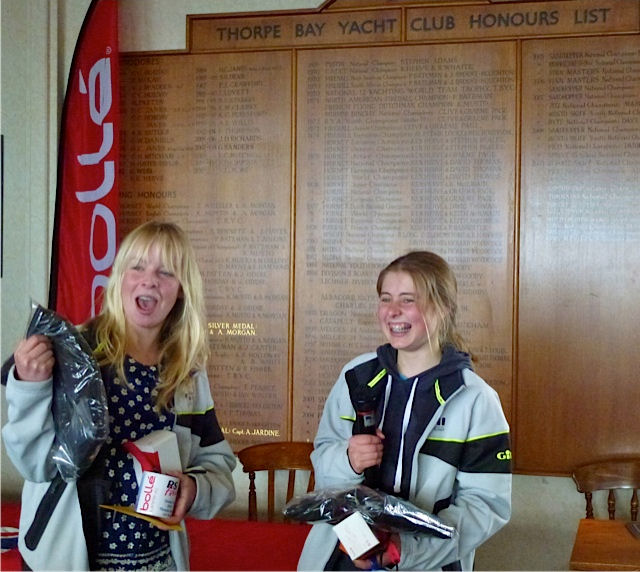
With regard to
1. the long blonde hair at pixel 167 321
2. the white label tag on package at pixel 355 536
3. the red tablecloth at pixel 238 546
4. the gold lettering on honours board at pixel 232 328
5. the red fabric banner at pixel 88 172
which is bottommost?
the red tablecloth at pixel 238 546

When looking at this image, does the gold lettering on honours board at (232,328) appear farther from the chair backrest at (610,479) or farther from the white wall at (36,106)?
the chair backrest at (610,479)

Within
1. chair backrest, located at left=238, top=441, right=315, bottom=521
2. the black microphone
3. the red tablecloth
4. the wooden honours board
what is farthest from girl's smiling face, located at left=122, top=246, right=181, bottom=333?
the wooden honours board

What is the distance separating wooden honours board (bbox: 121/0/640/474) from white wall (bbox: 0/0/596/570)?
0.10 metres

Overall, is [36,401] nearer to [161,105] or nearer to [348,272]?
[348,272]

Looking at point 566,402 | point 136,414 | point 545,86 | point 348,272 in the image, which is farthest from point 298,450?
point 545,86

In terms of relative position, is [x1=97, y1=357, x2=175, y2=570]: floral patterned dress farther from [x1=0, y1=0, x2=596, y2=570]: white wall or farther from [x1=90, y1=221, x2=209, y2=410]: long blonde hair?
[x1=0, y1=0, x2=596, y2=570]: white wall

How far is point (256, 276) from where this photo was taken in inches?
129

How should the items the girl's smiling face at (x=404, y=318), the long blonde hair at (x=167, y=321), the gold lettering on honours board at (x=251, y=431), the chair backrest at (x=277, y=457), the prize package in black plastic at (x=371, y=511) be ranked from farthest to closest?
1. the gold lettering on honours board at (x=251, y=431)
2. the chair backrest at (x=277, y=457)
3. the girl's smiling face at (x=404, y=318)
4. the long blonde hair at (x=167, y=321)
5. the prize package in black plastic at (x=371, y=511)

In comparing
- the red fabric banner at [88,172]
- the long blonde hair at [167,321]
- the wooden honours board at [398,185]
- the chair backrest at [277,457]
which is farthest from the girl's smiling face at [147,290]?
the red fabric banner at [88,172]

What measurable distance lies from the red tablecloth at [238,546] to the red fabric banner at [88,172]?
988mm

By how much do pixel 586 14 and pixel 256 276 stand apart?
61.9 inches

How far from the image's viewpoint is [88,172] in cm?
334

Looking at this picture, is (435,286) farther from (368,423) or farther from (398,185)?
(398,185)

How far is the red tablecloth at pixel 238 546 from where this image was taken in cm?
227
